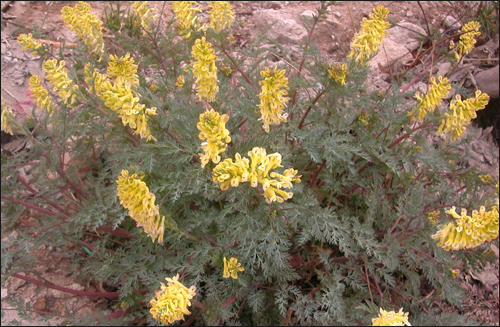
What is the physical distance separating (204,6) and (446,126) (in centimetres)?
440

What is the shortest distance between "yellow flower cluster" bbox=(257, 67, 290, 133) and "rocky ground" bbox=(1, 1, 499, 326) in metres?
1.73

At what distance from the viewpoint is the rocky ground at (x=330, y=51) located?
3.60 meters

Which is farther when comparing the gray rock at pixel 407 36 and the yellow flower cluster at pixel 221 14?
the gray rock at pixel 407 36

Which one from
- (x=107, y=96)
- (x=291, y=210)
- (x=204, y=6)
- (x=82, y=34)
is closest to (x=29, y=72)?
(x=82, y=34)

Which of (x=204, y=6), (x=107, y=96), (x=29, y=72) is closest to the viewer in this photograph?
(x=107, y=96)

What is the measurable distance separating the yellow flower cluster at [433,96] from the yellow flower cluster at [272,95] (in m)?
1.13

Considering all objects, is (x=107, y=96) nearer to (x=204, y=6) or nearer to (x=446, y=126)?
(x=446, y=126)

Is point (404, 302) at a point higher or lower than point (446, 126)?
lower

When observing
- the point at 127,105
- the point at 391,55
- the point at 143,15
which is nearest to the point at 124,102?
the point at 127,105

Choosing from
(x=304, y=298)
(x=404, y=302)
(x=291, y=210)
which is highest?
(x=291, y=210)

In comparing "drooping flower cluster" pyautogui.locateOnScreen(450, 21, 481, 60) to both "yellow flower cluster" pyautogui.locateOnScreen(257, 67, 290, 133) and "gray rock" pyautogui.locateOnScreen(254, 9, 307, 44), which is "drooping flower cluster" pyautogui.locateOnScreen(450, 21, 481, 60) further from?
"gray rock" pyautogui.locateOnScreen(254, 9, 307, 44)

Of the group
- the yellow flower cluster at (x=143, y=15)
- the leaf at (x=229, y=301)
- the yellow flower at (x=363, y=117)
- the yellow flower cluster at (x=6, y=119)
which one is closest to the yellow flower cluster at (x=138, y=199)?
the leaf at (x=229, y=301)

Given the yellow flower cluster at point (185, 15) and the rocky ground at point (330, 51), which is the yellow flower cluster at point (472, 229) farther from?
the yellow flower cluster at point (185, 15)

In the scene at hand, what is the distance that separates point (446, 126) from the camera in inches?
103
